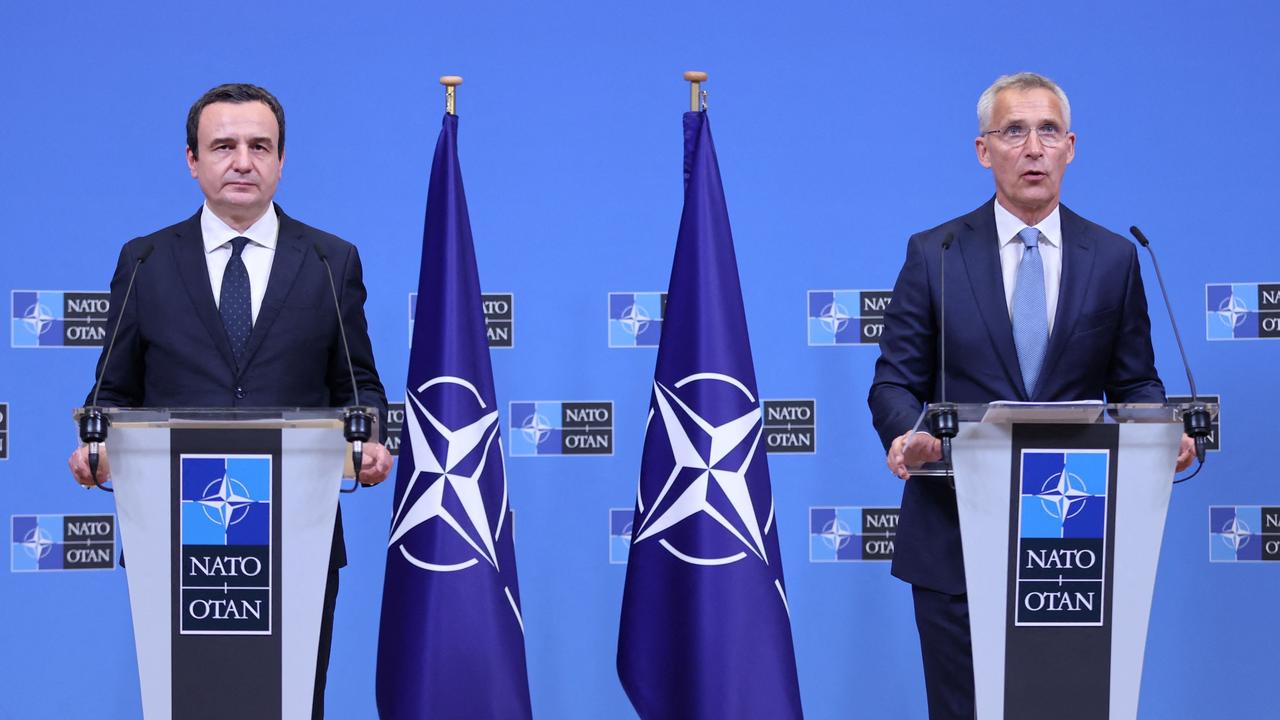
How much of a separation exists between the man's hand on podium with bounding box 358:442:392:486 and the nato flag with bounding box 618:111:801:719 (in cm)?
92

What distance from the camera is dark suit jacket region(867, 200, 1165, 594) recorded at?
8.29 ft

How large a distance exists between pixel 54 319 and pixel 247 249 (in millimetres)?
1537

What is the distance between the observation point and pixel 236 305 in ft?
8.68

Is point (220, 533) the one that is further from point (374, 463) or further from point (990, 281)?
point (990, 281)

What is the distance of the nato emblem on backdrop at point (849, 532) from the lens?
393cm

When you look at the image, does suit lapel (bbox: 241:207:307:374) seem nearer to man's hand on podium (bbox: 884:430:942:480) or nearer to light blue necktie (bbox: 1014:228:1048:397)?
man's hand on podium (bbox: 884:430:942:480)

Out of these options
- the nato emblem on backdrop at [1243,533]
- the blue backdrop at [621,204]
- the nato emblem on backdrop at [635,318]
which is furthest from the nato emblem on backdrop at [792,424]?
the nato emblem on backdrop at [1243,533]

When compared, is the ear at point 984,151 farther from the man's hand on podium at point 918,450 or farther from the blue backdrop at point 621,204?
the blue backdrop at point 621,204

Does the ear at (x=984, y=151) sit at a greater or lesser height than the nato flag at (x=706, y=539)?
greater

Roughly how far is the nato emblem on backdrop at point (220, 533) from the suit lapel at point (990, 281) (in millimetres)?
1461

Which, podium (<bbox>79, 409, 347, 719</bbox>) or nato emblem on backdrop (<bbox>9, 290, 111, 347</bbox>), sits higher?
nato emblem on backdrop (<bbox>9, 290, 111, 347</bbox>)

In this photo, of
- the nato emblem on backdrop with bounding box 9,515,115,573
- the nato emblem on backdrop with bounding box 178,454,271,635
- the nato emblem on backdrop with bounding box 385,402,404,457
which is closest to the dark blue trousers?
the nato emblem on backdrop with bounding box 178,454,271,635

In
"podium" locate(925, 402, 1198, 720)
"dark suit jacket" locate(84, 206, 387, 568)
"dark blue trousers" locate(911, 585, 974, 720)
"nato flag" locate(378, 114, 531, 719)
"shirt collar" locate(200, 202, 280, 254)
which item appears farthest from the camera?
"nato flag" locate(378, 114, 531, 719)

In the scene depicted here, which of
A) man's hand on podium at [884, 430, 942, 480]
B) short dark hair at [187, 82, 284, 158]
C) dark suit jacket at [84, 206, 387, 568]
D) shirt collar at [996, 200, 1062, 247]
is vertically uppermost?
short dark hair at [187, 82, 284, 158]
